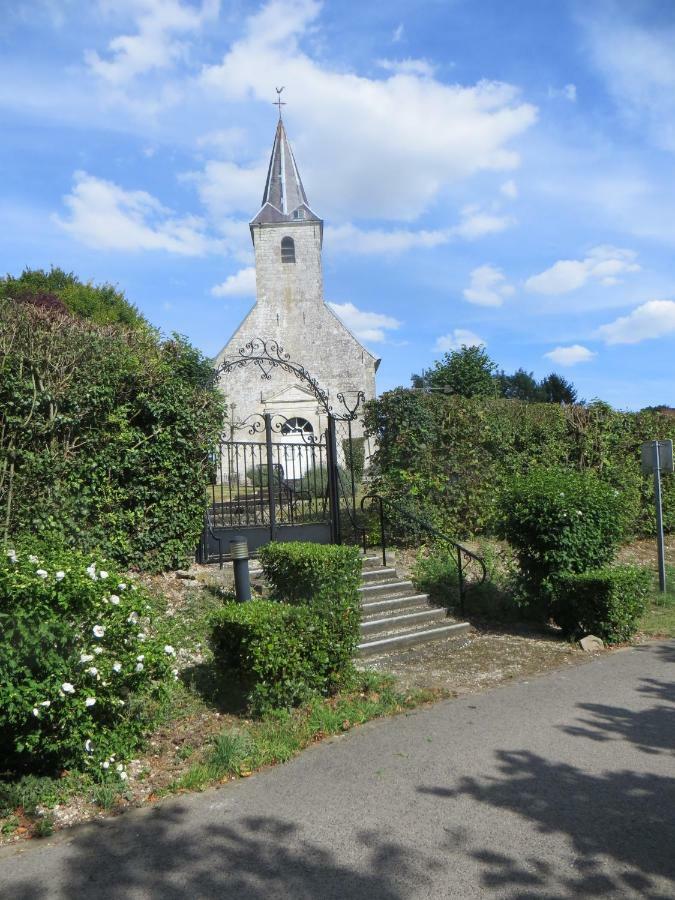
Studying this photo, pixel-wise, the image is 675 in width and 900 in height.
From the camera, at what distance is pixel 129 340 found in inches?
361

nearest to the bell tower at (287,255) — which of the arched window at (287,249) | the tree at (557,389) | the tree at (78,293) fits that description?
the arched window at (287,249)

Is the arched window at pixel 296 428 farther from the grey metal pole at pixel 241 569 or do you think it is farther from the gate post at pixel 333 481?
the grey metal pole at pixel 241 569

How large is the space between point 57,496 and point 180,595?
1.76m

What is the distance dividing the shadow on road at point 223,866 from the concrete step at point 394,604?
4242 mm

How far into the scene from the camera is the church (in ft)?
A: 104

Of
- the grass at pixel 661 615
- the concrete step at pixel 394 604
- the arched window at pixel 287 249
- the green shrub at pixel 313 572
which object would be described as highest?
the arched window at pixel 287 249

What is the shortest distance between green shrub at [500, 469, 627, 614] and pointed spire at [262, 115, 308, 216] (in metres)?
31.6

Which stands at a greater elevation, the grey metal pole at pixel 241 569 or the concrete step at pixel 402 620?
the grey metal pole at pixel 241 569

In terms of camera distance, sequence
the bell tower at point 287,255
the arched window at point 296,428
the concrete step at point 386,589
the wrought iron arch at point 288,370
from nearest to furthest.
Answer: the concrete step at point 386,589 < the wrought iron arch at point 288,370 < the arched window at point 296,428 < the bell tower at point 287,255

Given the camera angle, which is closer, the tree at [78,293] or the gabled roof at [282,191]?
the tree at [78,293]

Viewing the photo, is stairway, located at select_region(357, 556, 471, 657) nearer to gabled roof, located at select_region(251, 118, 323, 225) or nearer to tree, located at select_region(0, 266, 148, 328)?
tree, located at select_region(0, 266, 148, 328)

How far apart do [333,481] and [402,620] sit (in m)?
2.61

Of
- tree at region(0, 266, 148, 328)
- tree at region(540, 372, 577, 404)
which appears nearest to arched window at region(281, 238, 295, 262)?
tree at region(0, 266, 148, 328)

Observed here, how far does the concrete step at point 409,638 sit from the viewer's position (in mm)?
7098
